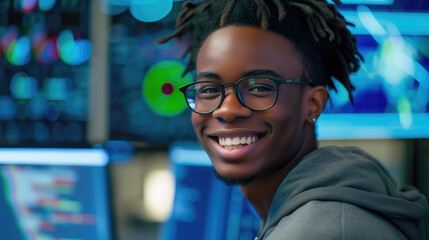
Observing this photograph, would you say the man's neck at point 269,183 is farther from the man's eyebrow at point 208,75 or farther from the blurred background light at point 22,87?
the blurred background light at point 22,87

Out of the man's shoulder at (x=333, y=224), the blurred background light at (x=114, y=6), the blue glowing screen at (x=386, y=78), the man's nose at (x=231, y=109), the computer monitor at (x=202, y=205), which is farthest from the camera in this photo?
the blurred background light at (x=114, y=6)

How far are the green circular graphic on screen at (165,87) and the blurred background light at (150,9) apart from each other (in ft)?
0.54

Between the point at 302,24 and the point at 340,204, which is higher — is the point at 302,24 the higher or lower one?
the higher one

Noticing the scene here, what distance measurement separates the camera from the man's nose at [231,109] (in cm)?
72

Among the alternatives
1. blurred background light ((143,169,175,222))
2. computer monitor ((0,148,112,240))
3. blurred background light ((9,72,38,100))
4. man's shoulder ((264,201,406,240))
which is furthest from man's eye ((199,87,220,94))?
blurred background light ((9,72,38,100))

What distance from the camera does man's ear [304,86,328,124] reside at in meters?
0.79

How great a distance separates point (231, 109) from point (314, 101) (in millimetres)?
178

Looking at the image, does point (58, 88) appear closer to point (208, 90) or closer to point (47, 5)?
point (47, 5)

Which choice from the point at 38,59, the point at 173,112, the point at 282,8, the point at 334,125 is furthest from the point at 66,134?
the point at 282,8

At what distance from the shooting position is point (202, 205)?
119 cm

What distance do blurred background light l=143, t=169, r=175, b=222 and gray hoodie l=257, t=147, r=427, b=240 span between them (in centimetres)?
84

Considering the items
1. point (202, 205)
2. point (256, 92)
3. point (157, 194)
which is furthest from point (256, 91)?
point (157, 194)

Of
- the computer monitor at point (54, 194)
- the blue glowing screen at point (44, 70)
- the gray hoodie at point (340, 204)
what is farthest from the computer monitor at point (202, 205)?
the blue glowing screen at point (44, 70)

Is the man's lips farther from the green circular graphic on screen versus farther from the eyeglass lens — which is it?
the green circular graphic on screen
